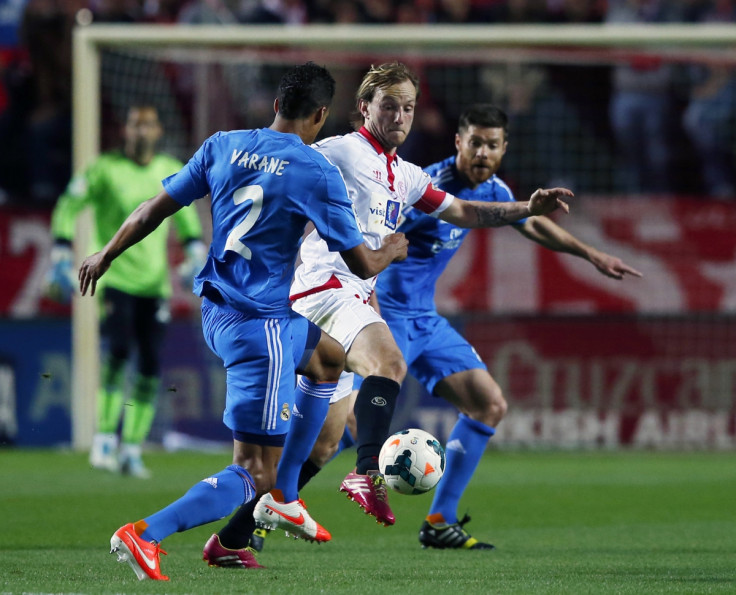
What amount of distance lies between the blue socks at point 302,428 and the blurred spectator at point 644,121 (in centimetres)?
771

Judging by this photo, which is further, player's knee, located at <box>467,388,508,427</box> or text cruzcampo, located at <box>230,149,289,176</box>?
player's knee, located at <box>467,388,508,427</box>

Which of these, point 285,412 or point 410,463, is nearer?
point 285,412

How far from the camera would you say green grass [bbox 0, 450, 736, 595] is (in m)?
4.84

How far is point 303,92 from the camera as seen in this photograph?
201 inches

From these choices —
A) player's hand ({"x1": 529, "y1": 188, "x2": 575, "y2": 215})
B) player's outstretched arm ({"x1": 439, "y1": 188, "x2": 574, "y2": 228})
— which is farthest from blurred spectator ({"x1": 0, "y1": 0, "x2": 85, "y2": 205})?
player's hand ({"x1": 529, "y1": 188, "x2": 575, "y2": 215})

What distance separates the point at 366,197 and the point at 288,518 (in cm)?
146

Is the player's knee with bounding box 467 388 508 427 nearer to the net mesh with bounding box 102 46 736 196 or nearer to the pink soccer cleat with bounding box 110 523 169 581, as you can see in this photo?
the pink soccer cleat with bounding box 110 523 169 581

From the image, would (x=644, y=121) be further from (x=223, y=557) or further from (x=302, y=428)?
(x=223, y=557)

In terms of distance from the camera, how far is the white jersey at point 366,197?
19.7 feet

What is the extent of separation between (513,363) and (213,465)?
3066mm

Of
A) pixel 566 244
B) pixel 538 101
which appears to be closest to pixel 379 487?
pixel 566 244

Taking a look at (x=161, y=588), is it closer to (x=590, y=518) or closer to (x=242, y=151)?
(x=242, y=151)

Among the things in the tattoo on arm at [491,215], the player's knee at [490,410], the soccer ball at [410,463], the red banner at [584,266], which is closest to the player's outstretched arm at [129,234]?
the soccer ball at [410,463]

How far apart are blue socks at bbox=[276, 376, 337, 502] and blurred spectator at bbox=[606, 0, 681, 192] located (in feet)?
25.3
